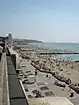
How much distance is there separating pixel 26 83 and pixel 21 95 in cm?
1516

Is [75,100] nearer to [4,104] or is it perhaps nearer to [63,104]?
[63,104]

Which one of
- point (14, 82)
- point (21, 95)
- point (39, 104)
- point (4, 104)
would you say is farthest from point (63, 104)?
point (4, 104)

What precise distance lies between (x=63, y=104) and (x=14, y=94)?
6.80 m

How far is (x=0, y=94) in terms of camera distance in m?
6.28

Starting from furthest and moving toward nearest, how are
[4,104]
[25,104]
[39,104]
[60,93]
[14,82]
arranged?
[60,93] → [39,104] → [14,82] → [25,104] → [4,104]

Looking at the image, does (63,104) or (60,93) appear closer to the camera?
(63,104)

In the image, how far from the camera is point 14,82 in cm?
921

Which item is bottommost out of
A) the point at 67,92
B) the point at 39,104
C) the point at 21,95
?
the point at 67,92

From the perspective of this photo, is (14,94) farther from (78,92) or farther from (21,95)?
(78,92)

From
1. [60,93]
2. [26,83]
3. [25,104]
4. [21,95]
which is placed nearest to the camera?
[25,104]

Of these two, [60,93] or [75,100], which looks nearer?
[75,100]

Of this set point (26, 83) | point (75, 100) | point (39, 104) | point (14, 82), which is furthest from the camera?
point (26, 83)

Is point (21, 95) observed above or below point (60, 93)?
above

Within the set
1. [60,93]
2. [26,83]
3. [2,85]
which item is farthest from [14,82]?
[26,83]
